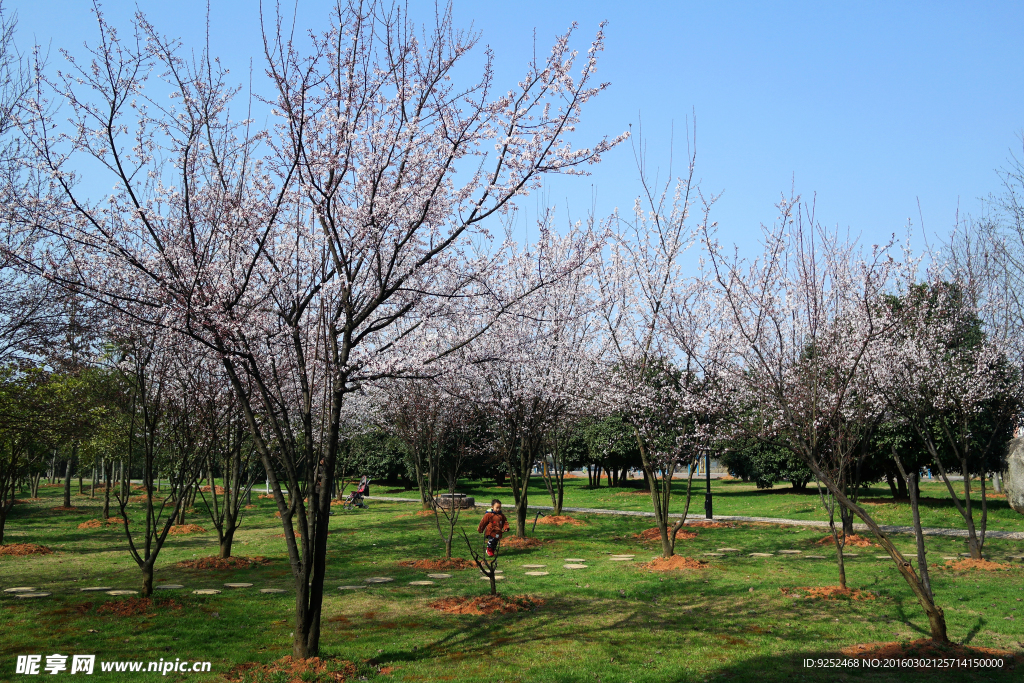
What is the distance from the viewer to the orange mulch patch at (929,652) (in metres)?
6.74

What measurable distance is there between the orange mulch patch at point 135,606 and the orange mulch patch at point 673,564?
8.04m

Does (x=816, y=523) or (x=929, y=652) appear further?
(x=816, y=523)

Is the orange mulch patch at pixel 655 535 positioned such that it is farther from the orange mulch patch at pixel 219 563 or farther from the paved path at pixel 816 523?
the orange mulch patch at pixel 219 563

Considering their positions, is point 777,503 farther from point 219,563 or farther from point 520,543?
point 219,563

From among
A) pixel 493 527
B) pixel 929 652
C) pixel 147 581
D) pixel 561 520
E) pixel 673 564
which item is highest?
pixel 493 527

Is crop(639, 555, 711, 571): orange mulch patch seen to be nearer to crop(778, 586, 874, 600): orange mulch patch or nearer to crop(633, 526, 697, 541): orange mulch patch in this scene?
crop(778, 586, 874, 600): orange mulch patch

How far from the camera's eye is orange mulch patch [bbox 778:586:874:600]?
32.0 ft

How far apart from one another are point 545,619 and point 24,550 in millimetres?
12139

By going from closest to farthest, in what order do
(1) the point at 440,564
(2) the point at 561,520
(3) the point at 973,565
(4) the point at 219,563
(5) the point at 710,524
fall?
(3) the point at 973,565 → (4) the point at 219,563 → (1) the point at 440,564 → (2) the point at 561,520 → (5) the point at 710,524

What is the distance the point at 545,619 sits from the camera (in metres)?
8.53

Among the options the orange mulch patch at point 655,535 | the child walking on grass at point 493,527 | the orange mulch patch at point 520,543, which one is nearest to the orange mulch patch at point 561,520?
the orange mulch patch at point 655,535

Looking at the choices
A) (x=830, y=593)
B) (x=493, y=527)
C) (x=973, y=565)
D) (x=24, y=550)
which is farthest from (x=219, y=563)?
(x=973, y=565)

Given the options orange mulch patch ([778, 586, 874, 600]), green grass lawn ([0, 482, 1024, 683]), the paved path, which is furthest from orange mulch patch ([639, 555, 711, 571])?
the paved path

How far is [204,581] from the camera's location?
1110 cm
